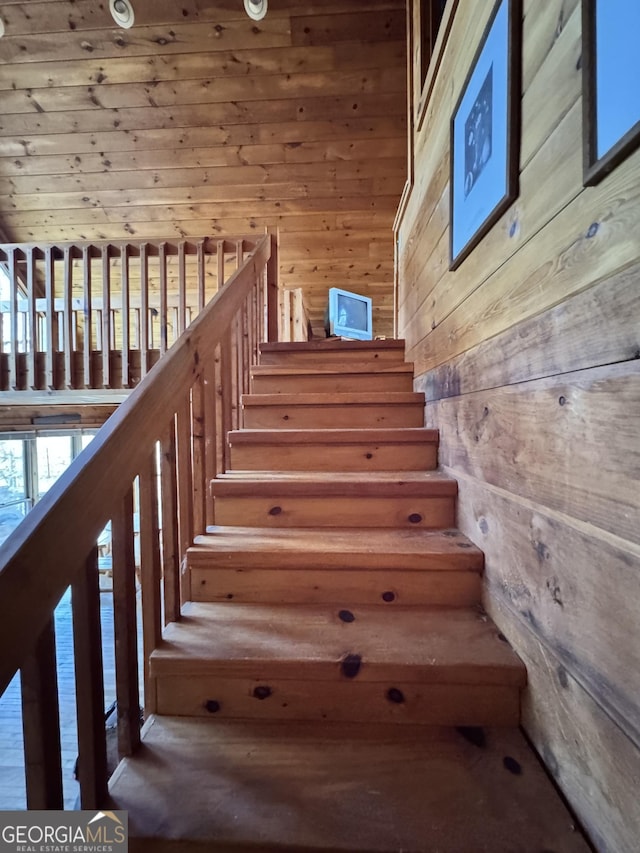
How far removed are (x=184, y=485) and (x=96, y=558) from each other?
486mm

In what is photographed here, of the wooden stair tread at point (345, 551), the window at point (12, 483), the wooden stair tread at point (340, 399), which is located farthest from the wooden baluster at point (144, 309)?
the window at point (12, 483)

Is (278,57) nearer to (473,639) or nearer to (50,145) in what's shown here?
(50,145)

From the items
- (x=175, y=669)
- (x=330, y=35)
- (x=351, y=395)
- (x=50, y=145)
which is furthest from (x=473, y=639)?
(x=50, y=145)

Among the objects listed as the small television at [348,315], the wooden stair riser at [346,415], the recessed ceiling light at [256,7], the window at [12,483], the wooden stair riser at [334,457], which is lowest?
the window at [12,483]

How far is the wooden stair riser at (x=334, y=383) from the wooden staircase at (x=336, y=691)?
2.49ft

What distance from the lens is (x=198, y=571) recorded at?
120 centimetres

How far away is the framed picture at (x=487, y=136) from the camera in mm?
912

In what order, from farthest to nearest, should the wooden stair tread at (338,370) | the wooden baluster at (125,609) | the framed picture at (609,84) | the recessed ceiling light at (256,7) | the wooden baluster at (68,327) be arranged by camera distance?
the wooden baluster at (68,327) < the recessed ceiling light at (256,7) < the wooden stair tread at (338,370) < the wooden baluster at (125,609) < the framed picture at (609,84)

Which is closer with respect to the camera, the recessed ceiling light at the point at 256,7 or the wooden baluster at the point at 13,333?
the recessed ceiling light at the point at 256,7

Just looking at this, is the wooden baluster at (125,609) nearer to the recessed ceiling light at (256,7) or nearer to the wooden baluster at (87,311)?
the wooden baluster at (87,311)

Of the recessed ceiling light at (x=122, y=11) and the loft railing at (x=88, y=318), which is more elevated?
the recessed ceiling light at (x=122, y=11)

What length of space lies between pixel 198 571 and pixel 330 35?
431cm

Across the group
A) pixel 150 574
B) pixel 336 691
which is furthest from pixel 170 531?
pixel 336 691

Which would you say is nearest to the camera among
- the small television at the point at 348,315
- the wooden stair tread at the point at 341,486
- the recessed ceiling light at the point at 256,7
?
the wooden stair tread at the point at 341,486
